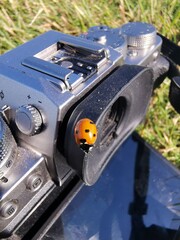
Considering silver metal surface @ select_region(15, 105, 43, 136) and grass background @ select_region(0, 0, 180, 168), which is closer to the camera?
silver metal surface @ select_region(15, 105, 43, 136)

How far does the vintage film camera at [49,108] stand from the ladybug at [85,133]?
3cm

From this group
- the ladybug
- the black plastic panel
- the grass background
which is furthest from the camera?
the grass background

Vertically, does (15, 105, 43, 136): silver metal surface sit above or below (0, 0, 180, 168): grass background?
above

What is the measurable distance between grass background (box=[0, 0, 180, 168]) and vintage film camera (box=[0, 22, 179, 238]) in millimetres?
446

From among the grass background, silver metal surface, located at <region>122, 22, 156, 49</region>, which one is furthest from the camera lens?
the grass background

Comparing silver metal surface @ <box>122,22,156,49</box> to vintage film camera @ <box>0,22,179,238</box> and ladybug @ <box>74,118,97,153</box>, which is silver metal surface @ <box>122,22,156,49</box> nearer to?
vintage film camera @ <box>0,22,179,238</box>

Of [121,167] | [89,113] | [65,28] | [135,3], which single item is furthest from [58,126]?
[135,3]

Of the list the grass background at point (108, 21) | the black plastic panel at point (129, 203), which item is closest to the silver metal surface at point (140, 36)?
the black plastic panel at point (129, 203)

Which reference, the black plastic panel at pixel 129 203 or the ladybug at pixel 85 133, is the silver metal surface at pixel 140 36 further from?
the ladybug at pixel 85 133

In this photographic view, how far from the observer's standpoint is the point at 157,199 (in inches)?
35.9

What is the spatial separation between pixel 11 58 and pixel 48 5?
0.63 meters

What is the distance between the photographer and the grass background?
3.90 feet

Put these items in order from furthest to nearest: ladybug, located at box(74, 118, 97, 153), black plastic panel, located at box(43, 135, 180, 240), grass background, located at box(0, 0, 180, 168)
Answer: grass background, located at box(0, 0, 180, 168), black plastic panel, located at box(43, 135, 180, 240), ladybug, located at box(74, 118, 97, 153)

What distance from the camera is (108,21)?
4.37 feet
